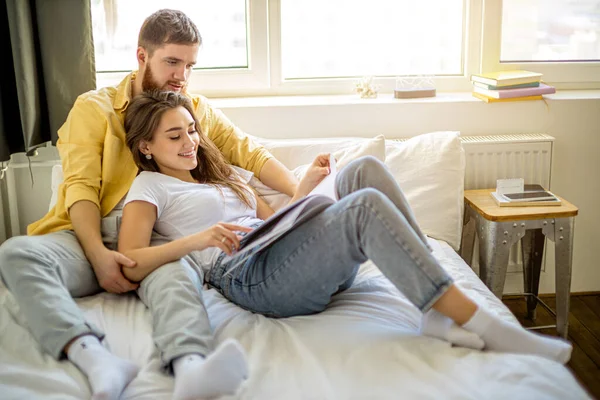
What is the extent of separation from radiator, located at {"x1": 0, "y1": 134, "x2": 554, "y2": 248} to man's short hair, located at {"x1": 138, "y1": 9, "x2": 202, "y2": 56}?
774mm

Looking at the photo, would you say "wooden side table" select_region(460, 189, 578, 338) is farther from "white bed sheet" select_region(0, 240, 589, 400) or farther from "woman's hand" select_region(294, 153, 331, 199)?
"woman's hand" select_region(294, 153, 331, 199)

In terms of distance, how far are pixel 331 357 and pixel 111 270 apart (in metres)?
0.67

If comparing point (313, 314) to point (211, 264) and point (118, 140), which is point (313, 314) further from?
point (118, 140)

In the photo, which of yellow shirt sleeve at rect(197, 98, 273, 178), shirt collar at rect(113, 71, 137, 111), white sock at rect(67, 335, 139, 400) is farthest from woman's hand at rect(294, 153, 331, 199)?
white sock at rect(67, 335, 139, 400)

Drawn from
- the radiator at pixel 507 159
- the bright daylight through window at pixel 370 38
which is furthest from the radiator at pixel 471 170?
Answer: the bright daylight through window at pixel 370 38

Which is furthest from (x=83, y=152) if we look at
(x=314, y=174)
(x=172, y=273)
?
(x=314, y=174)

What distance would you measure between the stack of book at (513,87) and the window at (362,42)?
217mm

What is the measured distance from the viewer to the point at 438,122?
276 cm

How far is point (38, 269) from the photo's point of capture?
173 cm

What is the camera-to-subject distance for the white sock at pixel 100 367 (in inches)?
54.2

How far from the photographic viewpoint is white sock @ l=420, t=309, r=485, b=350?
154 centimetres

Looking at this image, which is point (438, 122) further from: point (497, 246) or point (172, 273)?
point (172, 273)

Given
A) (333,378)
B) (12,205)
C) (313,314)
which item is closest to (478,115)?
(313,314)

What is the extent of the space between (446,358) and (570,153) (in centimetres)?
156
